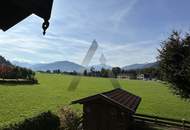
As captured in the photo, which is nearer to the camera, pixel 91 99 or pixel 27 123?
pixel 27 123

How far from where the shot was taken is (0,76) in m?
71.4

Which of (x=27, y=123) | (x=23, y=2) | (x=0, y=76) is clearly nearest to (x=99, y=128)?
(x=27, y=123)

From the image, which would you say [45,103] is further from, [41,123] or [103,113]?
[41,123]

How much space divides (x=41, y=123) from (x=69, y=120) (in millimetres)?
2906

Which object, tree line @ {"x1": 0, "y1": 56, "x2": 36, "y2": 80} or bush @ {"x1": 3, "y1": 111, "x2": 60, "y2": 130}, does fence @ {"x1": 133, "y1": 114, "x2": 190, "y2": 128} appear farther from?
tree line @ {"x1": 0, "y1": 56, "x2": 36, "y2": 80}

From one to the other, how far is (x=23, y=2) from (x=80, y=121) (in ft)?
55.8

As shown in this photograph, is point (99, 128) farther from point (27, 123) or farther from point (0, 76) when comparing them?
point (0, 76)

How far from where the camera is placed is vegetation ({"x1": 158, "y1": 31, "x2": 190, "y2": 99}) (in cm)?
2633

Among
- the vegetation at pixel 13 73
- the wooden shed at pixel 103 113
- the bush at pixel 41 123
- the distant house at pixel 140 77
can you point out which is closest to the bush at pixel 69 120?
the bush at pixel 41 123

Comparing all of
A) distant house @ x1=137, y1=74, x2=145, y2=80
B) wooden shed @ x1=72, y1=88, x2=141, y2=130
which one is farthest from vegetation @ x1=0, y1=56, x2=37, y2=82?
distant house @ x1=137, y1=74, x2=145, y2=80

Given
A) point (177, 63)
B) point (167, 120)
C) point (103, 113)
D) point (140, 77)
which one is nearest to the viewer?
point (103, 113)

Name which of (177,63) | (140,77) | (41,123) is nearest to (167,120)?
(177,63)

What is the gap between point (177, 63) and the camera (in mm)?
27516

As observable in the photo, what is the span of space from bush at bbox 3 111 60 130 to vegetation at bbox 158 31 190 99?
11.9m
